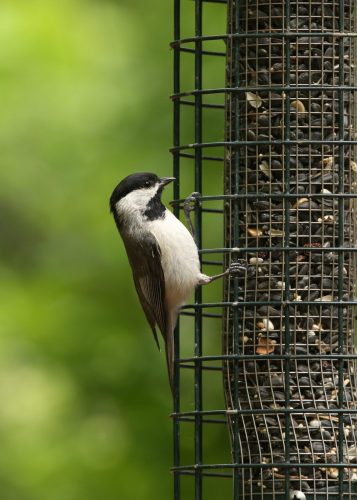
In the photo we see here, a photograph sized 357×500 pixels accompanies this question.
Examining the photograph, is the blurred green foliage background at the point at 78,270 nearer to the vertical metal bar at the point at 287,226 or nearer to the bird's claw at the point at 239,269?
the bird's claw at the point at 239,269

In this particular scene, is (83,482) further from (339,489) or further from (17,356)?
(339,489)

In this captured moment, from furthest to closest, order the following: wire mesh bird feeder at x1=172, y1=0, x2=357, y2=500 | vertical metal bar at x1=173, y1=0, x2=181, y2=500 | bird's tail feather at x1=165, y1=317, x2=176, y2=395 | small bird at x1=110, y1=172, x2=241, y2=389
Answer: small bird at x1=110, y1=172, x2=241, y2=389, bird's tail feather at x1=165, y1=317, x2=176, y2=395, vertical metal bar at x1=173, y1=0, x2=181, y2=500, wire mesh bird feeder at x1=172, y1=0, x2=357, y2=500

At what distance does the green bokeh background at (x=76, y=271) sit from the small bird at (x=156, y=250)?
1646 millimetres

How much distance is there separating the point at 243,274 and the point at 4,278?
345 cm

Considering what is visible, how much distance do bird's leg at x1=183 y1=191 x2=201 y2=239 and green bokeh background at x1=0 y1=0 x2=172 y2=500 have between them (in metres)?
2.14

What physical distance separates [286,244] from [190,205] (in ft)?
3.41

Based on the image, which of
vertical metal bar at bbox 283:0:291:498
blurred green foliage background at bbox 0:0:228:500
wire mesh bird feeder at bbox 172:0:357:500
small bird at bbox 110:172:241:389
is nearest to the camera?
vertical metal bar at bbox 283:0:291:498

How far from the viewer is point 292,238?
10992 mm

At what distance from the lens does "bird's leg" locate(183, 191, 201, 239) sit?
1130 cm

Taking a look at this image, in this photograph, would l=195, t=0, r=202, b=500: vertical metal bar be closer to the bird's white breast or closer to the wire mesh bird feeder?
the wire mesh bird feeder

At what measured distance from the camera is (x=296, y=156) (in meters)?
11.1

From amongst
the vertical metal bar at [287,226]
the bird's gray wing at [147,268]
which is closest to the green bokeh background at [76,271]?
the bird's gray wing at [147,268]

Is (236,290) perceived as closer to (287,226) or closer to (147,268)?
(287,226)

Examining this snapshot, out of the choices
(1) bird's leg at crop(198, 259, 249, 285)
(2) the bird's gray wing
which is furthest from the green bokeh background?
(1) bird's leg at crop(198, 259, 249, 285)
